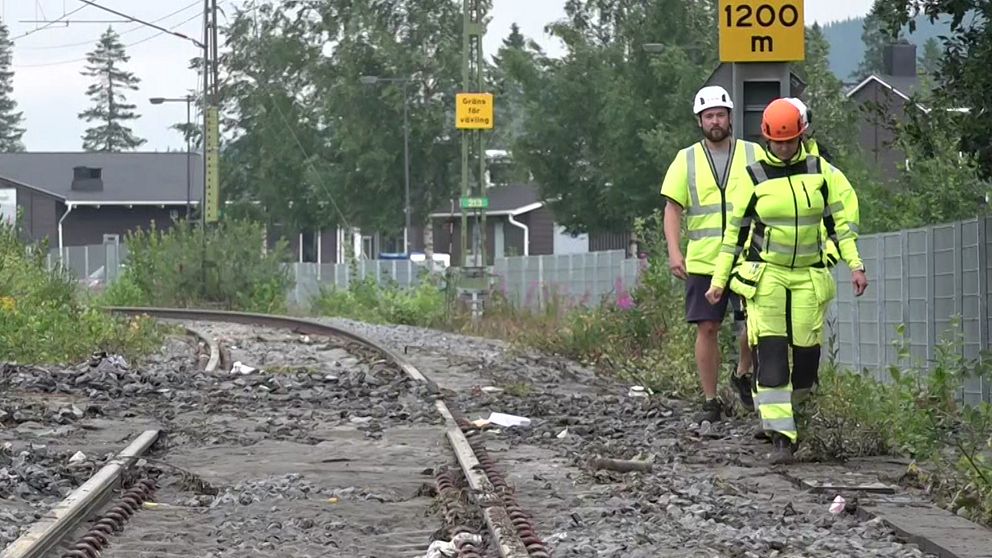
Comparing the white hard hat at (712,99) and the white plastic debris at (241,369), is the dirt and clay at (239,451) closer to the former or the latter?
the white plastic debris at (241,369)

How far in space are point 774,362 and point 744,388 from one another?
1.74 m

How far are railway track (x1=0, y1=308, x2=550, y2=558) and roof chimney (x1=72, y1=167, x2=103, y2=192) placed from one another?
83318mm

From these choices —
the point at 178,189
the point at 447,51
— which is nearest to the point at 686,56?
the point at 447,51

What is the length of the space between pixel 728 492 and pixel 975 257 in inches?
180

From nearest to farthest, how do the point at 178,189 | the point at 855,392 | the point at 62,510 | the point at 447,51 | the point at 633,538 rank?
the point at 633,538, the point at 62,510, the point at 855,392, the point at 447,51, the point at 178,189

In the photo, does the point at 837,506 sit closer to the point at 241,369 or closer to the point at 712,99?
the point at 712,99

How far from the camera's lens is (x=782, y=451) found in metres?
9.54

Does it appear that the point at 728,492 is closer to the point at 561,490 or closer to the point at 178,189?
the point at 561,490

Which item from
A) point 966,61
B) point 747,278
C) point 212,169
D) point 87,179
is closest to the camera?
point 747,278

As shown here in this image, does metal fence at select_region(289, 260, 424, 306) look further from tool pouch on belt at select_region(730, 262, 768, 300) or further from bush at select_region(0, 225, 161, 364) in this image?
tool pouch on belt at select_region(730, 262, 768, 300)

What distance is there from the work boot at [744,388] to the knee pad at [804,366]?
5.06 feet

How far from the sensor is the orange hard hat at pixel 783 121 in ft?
31.3

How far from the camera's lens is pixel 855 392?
10.5 m

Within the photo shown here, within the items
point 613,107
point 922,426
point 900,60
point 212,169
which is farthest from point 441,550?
point 900,60
